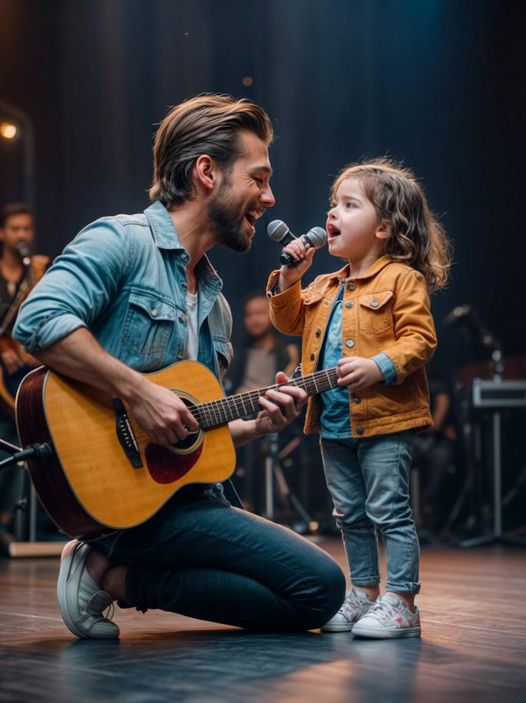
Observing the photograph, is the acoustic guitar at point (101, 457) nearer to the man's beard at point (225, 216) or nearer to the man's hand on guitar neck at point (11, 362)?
the man's beard at point (225, 216)

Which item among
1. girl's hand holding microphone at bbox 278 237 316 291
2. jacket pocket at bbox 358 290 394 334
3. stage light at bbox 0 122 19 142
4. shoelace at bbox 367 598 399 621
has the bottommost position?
shoelace at bbox 367 598 399 621

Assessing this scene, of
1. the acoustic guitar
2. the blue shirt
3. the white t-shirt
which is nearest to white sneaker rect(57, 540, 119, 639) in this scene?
the acoustic guitar

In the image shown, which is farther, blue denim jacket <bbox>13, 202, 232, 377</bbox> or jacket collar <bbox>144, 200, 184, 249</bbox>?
jacket collar <bbox>144, 200, 184, 249</bbox>

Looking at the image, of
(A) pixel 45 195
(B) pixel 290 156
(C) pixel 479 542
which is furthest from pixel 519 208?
(A) pixel 45 195

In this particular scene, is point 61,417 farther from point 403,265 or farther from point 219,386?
point 403,265

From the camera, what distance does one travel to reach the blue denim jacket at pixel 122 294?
6.60 ft

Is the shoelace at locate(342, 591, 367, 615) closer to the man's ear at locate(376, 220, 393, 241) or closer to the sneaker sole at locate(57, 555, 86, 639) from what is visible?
the sneaker sole at locate(57, 555, 86, 639)

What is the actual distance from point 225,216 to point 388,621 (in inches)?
37.4

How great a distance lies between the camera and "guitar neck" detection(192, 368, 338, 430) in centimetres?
216

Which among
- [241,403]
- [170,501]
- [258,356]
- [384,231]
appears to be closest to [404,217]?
[384,231]

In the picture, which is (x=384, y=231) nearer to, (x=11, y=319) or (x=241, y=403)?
(x=241, y=403)

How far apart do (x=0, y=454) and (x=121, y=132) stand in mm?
4098

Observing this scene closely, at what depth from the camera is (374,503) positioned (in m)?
2.25

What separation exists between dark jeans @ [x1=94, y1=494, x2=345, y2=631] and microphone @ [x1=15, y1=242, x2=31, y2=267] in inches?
104
